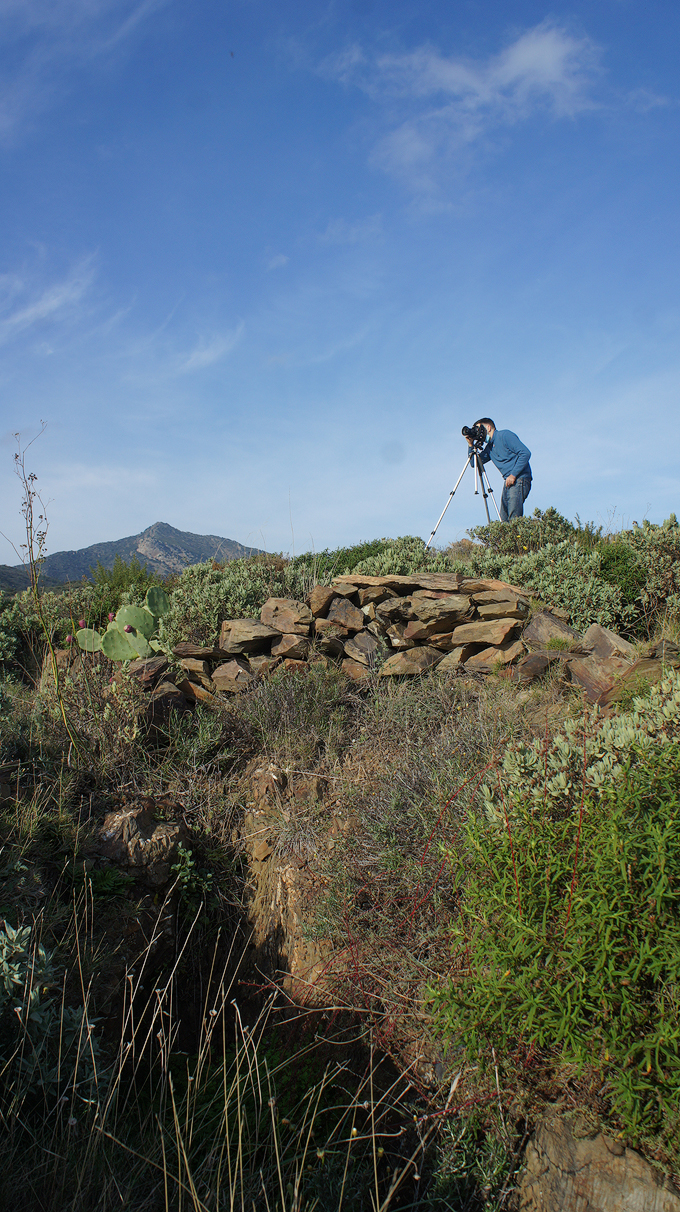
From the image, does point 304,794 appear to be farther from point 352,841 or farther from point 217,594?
point 217,594

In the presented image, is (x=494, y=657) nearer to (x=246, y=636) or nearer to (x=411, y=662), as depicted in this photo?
(x=411, y=662)

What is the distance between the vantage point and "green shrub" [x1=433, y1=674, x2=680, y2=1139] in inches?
72.1

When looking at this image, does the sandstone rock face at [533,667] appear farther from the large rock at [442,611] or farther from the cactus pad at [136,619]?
the cactus pad at [136,619]

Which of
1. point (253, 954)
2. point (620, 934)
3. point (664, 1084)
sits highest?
point (620, 934)

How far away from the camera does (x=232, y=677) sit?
5.52 metres

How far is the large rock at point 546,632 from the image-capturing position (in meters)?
5.45

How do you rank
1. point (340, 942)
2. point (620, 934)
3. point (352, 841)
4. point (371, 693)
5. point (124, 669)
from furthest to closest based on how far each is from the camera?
point (371, 693) → point (124, 669) → point (352, 841) → point (340, 942) → point (620, 934)

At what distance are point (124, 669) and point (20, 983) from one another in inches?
105

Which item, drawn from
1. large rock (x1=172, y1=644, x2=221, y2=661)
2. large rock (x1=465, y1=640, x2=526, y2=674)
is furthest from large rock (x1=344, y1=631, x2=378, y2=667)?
large rock (x1=172, y1=644, x2=221, y2=661)

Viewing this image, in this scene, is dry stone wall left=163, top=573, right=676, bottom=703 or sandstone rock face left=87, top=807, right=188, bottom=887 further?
dry stone wall left=163, top=573, right=676, bottom=703

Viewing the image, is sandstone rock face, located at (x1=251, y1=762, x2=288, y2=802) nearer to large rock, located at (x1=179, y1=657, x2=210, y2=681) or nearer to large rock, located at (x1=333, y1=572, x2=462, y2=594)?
large rock, located at (x1=179, y1=657, x2=210, y2=681)

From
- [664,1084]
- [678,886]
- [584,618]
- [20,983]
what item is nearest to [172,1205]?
[20,983]

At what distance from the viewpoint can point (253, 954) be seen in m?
3.70

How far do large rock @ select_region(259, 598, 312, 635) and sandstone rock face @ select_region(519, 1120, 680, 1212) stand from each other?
4.22m
